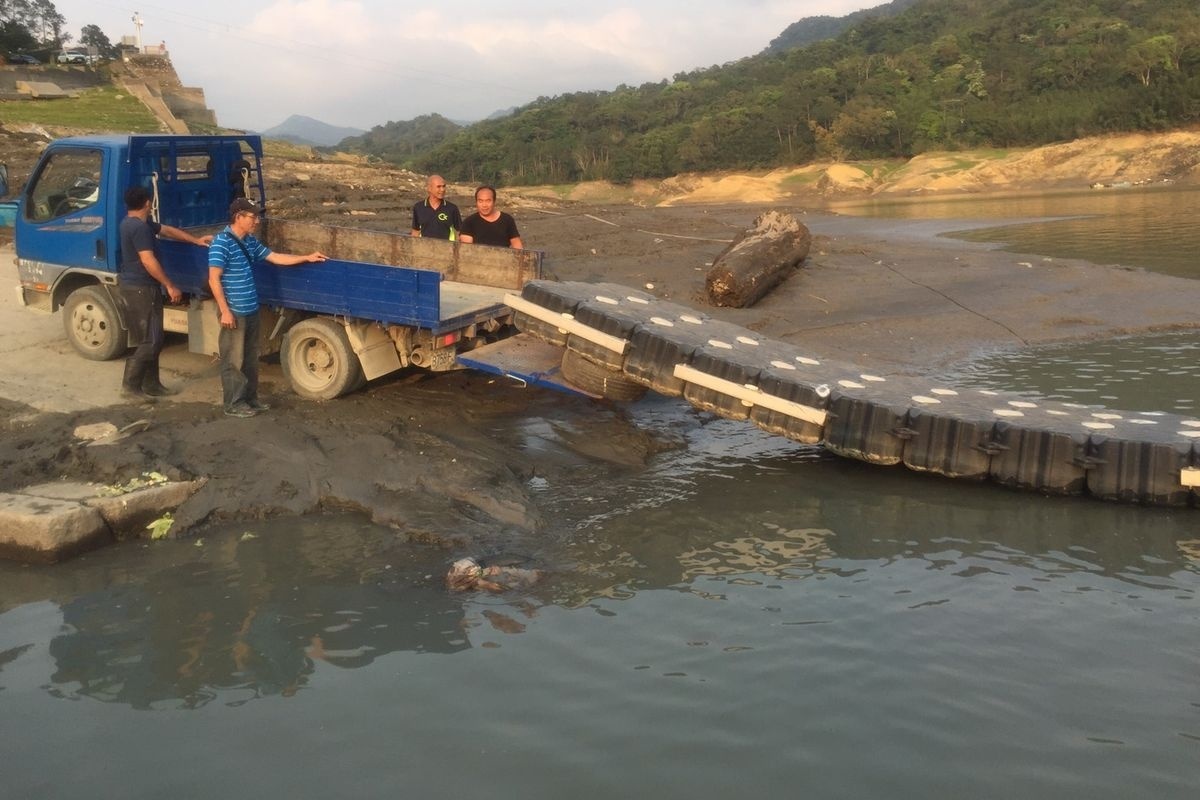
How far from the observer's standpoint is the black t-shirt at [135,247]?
8.13 metres

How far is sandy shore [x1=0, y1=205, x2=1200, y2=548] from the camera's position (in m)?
6.64

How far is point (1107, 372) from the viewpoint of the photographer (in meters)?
10.3

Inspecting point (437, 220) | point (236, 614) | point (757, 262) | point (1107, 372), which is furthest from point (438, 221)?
point (1107, 372)

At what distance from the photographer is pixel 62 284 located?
9.50 m

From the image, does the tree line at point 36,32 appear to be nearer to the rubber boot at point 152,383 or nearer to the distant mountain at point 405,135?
the rubber boot at point 152,383

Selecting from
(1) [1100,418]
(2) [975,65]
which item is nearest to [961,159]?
(2) [975,65]

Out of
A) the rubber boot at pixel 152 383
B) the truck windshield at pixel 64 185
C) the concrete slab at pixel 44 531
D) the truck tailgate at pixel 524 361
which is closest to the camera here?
the concrete slab at pixel 44 531

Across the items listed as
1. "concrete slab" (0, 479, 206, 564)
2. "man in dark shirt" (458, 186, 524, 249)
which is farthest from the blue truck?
"concrete slab" (0, 479, 206, 564)

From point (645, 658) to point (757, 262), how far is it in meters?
10.4

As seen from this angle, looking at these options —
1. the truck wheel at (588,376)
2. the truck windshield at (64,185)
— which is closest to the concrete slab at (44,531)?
the truck wheel at (588,376)

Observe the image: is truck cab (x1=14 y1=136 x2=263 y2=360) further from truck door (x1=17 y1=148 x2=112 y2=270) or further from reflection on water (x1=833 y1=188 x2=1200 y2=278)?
reflection on water (x1=833 y1=188 x2=1200 y2=278)

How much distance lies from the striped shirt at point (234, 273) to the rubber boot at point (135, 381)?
1.23 metres

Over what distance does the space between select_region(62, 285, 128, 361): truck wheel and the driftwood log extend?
25.4 feet

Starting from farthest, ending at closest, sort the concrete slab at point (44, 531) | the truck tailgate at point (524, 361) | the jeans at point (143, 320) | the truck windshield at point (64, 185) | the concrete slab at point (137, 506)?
1. the truck windshield at point (64, 185)
2. the jeans at point (143, 320)
3. the truck tailgate at point (524, 361)
4. the concrete slab at point (137, 506)
5. the concrete slab at point (44, 531)
